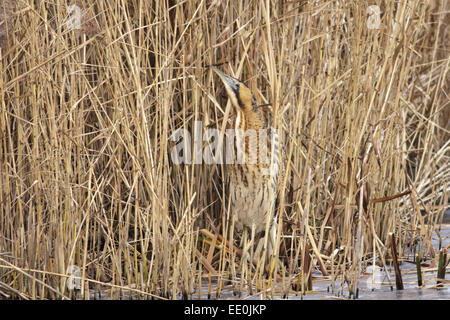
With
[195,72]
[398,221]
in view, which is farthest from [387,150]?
[195,72]

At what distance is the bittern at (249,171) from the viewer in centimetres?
251

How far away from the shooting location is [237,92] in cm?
250

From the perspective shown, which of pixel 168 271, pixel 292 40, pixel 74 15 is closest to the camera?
pixel 168 271

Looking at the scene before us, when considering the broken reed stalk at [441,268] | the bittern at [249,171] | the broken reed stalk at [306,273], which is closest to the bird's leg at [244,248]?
the bittern at [249,171]

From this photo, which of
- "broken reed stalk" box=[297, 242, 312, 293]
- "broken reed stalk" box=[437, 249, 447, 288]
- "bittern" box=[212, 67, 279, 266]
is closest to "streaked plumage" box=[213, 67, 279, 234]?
"bittern" box=[212, 67, 279, 266]

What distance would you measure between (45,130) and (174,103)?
55 centimetres

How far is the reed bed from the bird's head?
0.21ft

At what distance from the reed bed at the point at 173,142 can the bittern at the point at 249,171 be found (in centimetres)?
7

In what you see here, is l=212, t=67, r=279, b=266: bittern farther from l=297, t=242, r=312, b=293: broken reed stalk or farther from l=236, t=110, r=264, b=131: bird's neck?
l=297, t=242, r=312, b=293: broken reed stalk

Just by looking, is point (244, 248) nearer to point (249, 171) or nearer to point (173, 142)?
point (249, 171)

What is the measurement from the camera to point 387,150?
9.11 ft

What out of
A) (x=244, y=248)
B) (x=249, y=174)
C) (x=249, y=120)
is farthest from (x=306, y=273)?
(x=249, y=120)

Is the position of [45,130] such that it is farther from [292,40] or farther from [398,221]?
[398,221]

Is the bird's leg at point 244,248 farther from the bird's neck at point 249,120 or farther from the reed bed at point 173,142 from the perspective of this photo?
the bird's neck at point 249,120
